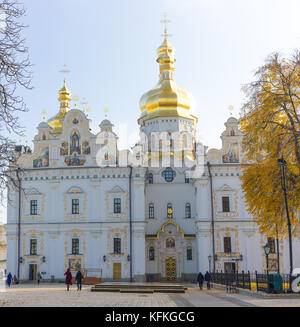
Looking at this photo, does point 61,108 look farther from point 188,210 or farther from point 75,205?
point 188,210

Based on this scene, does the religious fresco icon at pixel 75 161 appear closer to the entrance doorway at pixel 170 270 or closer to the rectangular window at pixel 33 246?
the rectangular window at pixel 33 246

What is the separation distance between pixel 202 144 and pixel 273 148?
17.8m

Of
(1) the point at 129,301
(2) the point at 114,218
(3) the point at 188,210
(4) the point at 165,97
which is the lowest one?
(1) the point at 129,301

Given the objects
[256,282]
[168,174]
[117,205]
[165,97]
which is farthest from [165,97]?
[256,282]

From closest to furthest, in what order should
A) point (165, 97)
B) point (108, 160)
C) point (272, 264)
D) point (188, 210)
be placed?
point (272, 264)
point (108, 160)
point (188, 210)
point (165, 97)

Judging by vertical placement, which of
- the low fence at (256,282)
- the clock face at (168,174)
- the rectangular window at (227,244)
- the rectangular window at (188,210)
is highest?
the clock face at (168,174)

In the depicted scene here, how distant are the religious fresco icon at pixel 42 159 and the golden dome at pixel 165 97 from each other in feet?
38.7

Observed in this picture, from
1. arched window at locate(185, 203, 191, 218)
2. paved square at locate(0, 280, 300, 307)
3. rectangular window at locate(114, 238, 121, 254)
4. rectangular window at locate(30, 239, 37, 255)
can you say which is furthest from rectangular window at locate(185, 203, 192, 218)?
paved square at locate(0, 280, 300, 307)

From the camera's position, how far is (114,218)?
4025 centimetres

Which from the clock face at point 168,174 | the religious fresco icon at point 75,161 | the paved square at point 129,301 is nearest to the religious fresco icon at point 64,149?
the religious fresco icon at point 75,161

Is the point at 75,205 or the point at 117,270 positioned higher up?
the point at 75,205

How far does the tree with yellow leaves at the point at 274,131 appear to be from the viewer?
24203mm

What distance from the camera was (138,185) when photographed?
4059 centimetres
